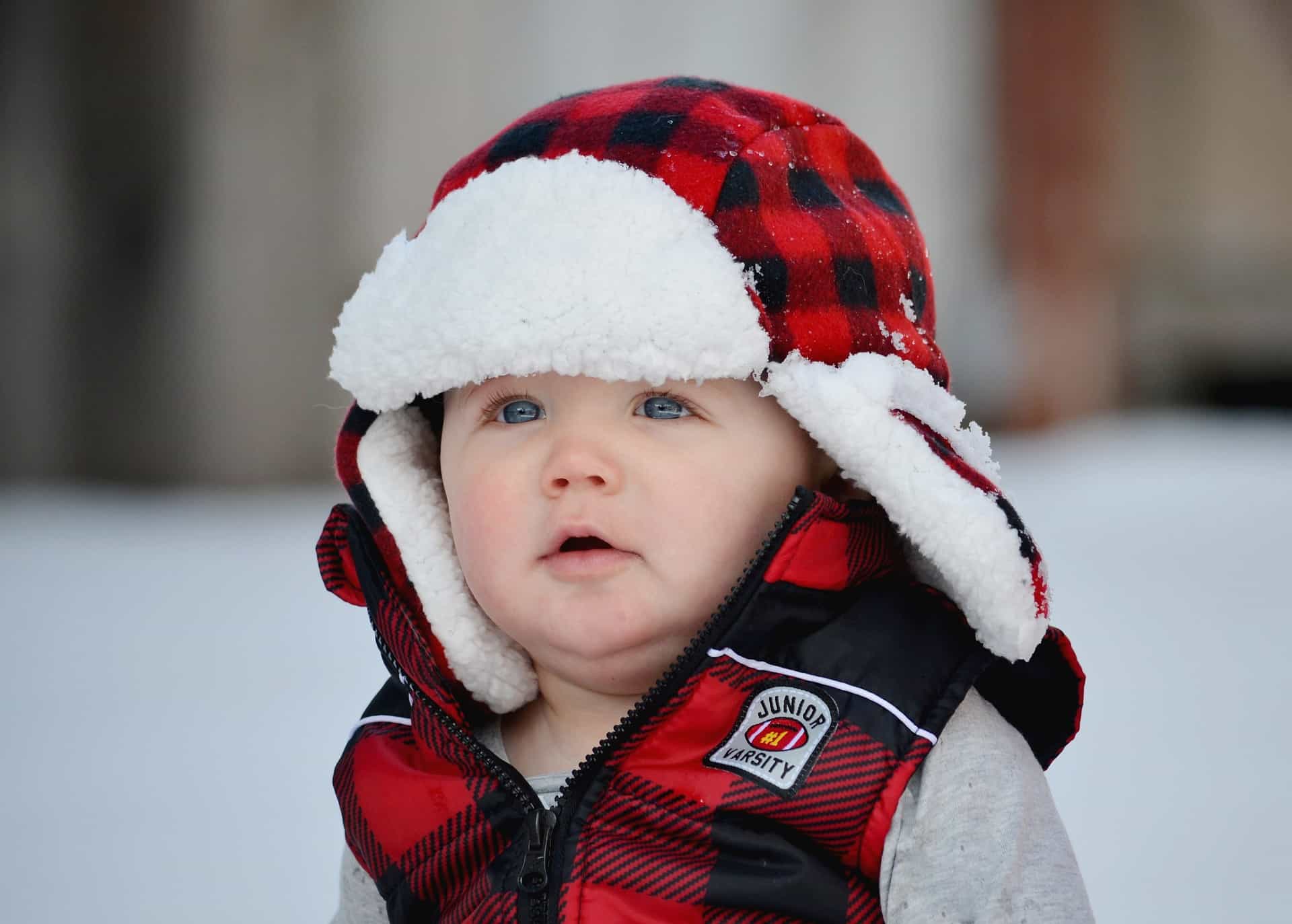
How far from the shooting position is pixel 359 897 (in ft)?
3.15

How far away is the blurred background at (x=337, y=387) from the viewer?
1.38 meters

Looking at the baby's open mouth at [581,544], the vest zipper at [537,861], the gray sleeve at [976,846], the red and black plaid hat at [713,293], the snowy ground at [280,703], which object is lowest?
the snowy ground at [280,703]

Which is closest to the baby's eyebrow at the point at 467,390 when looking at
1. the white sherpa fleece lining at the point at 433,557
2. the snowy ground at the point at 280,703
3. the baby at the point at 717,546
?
the baby at the point at 717,546

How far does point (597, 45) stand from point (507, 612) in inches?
92.2

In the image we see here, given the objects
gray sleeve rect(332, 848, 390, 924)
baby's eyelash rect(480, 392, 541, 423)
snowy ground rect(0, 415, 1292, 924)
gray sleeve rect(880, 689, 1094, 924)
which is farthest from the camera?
snowy ground rect(0, 415, 1292, 924)

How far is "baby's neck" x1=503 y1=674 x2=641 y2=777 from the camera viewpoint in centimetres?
85

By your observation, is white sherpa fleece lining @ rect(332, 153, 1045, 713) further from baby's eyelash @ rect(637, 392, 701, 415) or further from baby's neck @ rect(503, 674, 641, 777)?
baby's neck @ rect(503, 674, 641, 777)

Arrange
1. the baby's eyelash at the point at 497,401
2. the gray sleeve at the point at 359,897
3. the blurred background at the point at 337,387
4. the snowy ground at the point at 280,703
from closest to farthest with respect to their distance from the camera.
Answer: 1. the baby's eyelash at the point at 497,401
2. the gray sleeve at the point at 359,897
3. the snowy ground at the point at 280,703
4. the blurred background at the point at 337,387

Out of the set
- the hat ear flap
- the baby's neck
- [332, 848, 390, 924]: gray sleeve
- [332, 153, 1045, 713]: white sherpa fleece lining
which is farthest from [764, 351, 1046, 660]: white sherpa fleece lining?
[332, 848, 390, 924]: gray sleeve

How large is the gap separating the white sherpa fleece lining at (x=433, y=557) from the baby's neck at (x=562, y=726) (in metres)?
0.02

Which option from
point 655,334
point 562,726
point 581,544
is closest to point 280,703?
point 562,726

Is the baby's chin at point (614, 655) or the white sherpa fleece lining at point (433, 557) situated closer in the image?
the baby's chin at point (614, 655)

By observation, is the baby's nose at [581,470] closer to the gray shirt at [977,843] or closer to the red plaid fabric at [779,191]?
the red plaid fabric at [779,191]

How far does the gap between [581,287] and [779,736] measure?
28 centimetres
